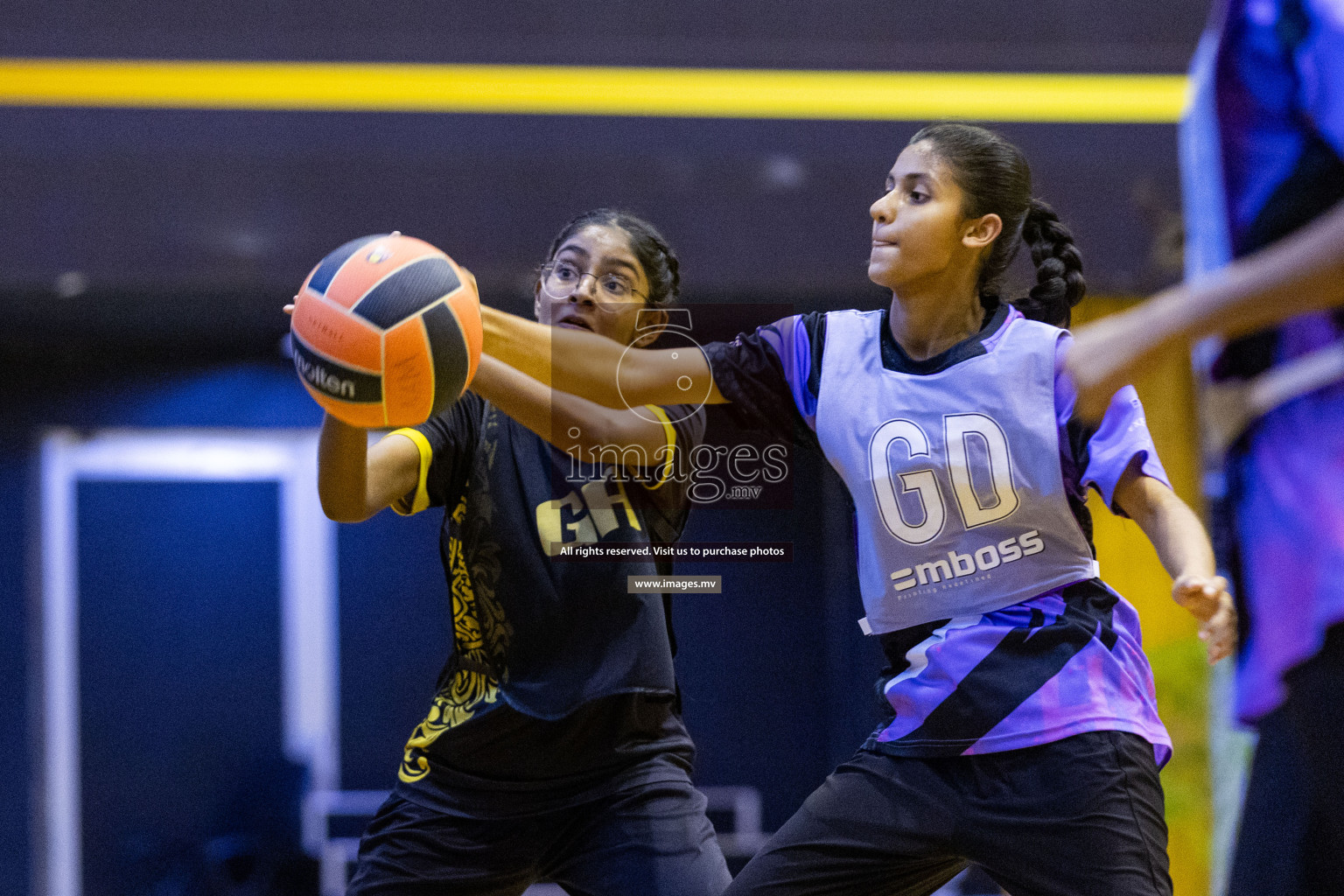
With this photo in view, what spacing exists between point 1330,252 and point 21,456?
18.7ft

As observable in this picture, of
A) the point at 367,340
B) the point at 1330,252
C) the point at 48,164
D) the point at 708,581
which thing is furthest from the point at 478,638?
the point at 48,164

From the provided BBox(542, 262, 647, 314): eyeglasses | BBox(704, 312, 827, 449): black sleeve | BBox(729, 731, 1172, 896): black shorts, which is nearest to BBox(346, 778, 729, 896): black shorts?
BBox(729, 731, 1172, 896): black shorts

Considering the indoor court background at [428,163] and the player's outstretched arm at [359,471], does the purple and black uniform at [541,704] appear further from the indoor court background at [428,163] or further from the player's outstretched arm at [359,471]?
the indoor court background at [428,163]

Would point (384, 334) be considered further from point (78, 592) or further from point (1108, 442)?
point (78, 592)

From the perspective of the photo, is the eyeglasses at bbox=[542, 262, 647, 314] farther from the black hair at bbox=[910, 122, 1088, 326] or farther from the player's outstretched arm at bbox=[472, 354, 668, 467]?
the black hair at bbox=[910, 122, 1088, 326]

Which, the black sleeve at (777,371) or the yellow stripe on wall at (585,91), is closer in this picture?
the black sleeve at (777,371)

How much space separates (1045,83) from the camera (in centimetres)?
478

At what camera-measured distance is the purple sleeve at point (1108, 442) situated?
2021 mm

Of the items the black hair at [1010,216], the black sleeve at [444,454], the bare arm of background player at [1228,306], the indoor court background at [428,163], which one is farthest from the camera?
the indoor court background at [428,163]

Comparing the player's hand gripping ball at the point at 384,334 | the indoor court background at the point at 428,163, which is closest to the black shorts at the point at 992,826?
the player's hand gripping ball at the point at 384,334

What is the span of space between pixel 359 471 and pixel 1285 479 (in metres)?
1.56

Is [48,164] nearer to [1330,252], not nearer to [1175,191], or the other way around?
[1175,191]

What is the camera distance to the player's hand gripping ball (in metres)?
2.04

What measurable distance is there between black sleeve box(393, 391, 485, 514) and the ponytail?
1.09m
